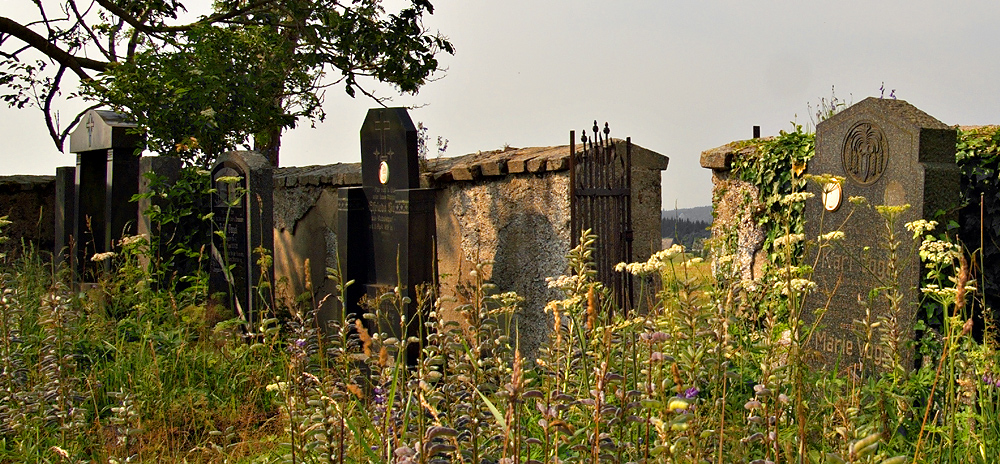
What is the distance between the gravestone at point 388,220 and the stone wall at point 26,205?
6852mm

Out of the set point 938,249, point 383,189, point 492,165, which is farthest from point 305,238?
point 938,249

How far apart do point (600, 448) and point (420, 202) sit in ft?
15.4

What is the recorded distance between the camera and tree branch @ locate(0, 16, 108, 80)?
446 inches

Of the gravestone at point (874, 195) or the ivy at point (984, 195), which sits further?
the ivy at point (984, 195)

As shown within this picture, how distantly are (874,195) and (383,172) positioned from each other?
352cm

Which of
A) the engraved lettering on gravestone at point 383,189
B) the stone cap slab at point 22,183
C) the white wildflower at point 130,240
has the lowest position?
the white wildflower at point 130,240

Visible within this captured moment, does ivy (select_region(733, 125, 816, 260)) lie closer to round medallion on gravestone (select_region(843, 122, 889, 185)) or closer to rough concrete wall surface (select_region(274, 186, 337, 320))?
round medallion on gravestone (select_region(843, 122, 889, 185))

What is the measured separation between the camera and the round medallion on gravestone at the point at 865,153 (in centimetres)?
515

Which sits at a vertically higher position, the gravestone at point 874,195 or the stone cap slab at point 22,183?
the stone cap slab at point 22,183

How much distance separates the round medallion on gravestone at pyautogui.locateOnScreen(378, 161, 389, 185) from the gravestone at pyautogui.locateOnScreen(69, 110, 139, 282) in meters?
2.80

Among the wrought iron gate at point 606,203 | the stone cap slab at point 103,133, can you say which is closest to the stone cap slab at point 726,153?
the wrought iron gate at point 606,203

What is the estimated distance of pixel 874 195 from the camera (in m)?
5.18

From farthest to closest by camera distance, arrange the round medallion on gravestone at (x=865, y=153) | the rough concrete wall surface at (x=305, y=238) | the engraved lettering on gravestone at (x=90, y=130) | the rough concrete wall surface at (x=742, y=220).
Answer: the engraved lettering on gravestone at (x=90, y=130) < the rough concrete wall surface at (x=305, y=238) < the rough concrete wall surface at (x=742, y=220) < the round medallion on gravestone at (x=865, y=153)

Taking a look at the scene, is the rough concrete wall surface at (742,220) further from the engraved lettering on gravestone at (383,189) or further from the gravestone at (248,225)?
the gravestone at (248,225)
